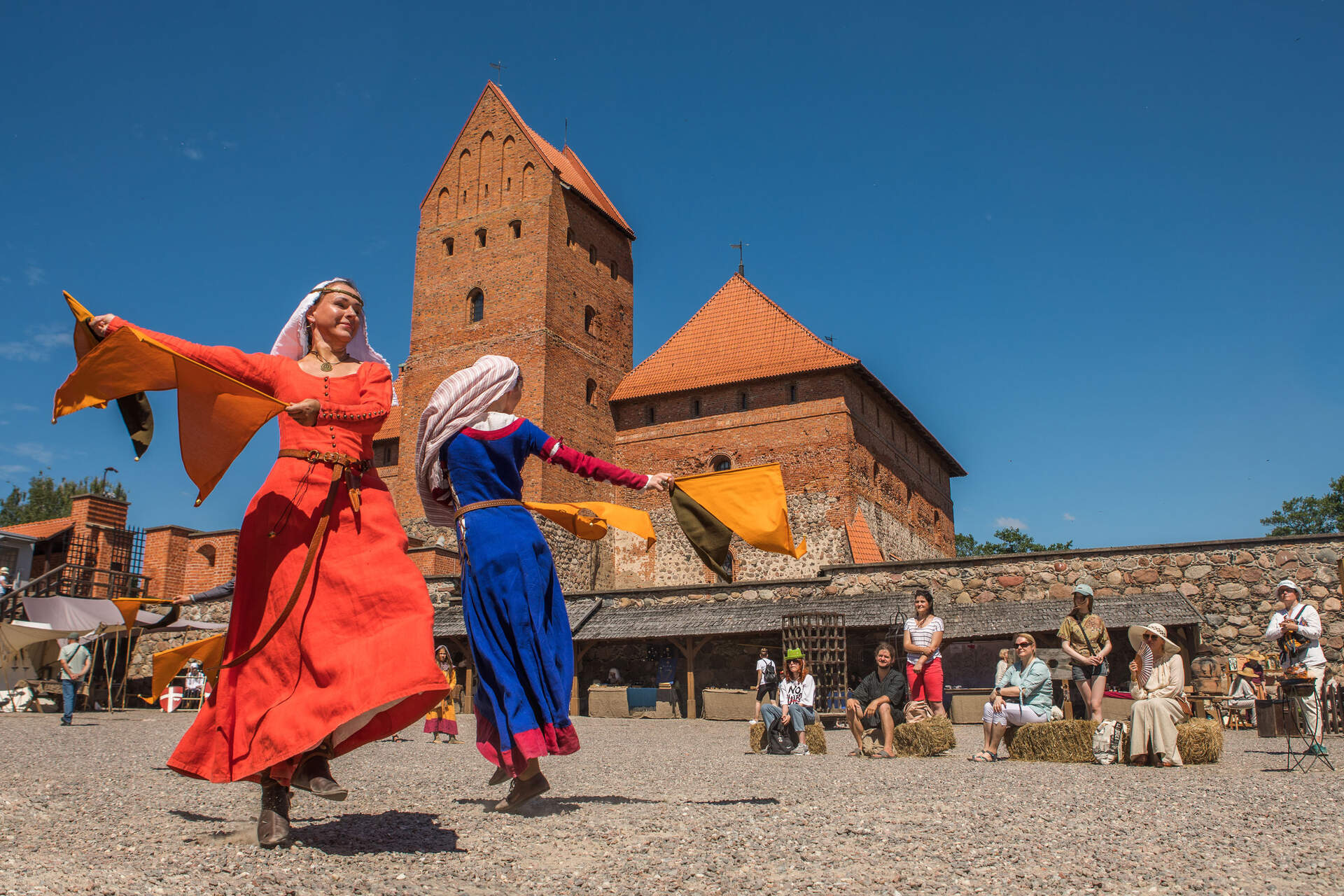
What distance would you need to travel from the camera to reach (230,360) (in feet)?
11.8

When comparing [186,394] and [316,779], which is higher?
[186,394]

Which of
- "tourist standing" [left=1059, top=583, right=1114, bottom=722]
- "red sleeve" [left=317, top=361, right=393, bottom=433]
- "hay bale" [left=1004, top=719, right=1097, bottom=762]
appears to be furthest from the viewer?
"tourist standing" [left=1059, top=583, right=1114, bottom=722]

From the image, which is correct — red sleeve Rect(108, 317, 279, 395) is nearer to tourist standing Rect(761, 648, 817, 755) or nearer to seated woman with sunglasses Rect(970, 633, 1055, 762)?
seated woman with sunglasses Rect(970, 633, 1055, 762)

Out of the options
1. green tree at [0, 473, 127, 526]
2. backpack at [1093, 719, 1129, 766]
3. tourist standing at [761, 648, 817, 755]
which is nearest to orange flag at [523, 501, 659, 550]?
backpack at [1093, 719, 1129, 766]

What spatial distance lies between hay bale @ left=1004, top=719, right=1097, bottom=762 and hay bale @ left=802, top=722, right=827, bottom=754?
223cm

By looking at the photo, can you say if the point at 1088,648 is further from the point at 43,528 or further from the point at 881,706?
the point at 43,528

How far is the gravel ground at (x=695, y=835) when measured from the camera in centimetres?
282

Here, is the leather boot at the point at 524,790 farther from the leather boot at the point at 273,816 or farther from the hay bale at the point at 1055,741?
the hay bale at the point at 1055,741

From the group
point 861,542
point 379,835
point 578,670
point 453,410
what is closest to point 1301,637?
point 453,410

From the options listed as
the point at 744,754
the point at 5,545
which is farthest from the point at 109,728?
the point at 5,545

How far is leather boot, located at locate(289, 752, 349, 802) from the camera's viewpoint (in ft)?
11.0

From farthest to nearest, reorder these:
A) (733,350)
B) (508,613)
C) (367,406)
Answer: (733,350), (508,613), (367,406)

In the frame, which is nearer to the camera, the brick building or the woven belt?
the woven belt

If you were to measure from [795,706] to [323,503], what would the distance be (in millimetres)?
7301
